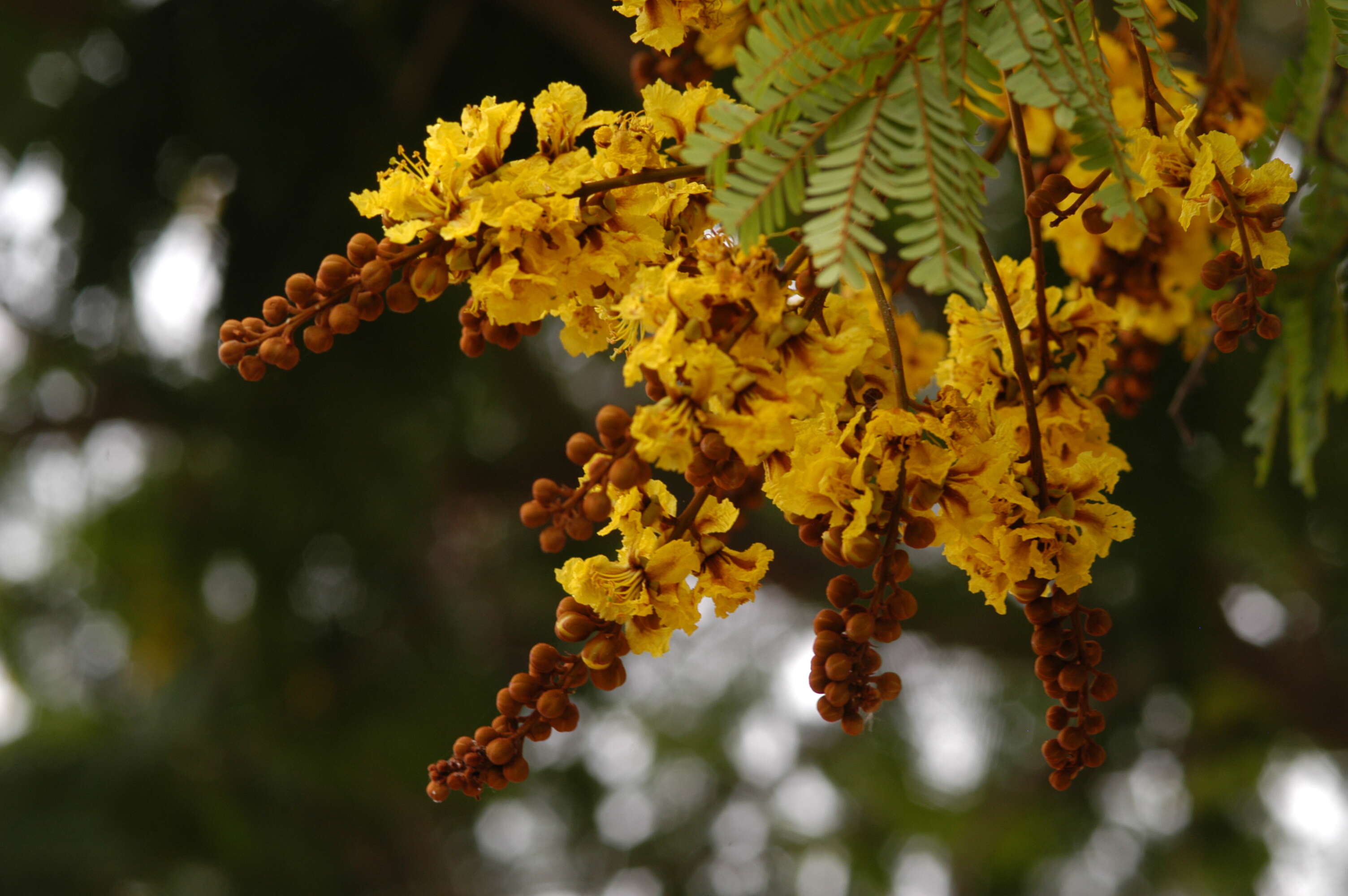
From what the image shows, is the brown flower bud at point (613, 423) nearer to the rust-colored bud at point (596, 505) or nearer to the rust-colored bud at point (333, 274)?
the rust-colored bud at point (596, 505)

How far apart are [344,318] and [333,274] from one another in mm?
27

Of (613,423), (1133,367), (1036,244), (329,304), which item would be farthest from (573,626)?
(1133,367)

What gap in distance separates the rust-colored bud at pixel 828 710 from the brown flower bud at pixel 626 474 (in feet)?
0.54

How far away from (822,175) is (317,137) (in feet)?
5.46

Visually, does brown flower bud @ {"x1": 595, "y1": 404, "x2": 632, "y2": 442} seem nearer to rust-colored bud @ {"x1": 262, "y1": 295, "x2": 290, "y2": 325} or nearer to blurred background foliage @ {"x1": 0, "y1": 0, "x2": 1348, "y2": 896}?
rust-colored bud @ {"x1": 262, "y1": 295, "x2": 290, "y2": 325}

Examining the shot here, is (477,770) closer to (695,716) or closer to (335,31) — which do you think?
(335,31)

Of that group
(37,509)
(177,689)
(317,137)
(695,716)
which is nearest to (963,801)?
A: (695,716)

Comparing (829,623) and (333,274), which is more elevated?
(333,274)

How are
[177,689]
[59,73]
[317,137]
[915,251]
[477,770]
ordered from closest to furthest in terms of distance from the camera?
[915,251] < [477,770] < [317,137] < [59,73] < [177,689]

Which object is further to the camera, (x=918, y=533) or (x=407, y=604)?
(x=407, y=604)

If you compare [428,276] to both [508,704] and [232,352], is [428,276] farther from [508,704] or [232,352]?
[508,704]

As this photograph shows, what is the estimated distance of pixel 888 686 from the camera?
0.59 m

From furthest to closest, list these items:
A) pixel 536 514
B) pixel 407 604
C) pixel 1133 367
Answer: pixel 407 604
pixel 1133 367
pixel 536 514

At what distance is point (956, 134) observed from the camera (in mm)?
508
